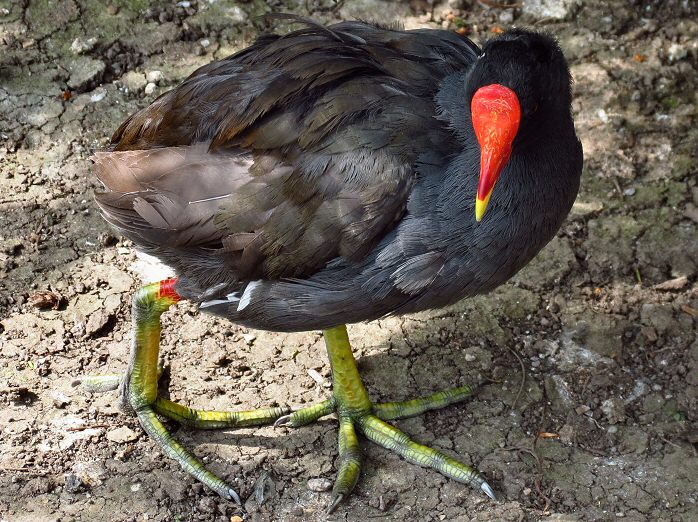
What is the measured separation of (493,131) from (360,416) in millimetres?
1695

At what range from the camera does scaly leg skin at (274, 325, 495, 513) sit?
421 centimetres

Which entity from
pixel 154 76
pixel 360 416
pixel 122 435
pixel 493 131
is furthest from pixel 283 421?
pixel 154 76

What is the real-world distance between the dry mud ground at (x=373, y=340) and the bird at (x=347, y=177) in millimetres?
283

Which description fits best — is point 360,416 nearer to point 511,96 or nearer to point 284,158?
point 284,158

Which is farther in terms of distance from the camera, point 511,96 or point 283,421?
point 283,421

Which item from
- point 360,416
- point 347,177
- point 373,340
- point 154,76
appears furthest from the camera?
point 154,76

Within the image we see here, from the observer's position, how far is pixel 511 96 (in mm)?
3400

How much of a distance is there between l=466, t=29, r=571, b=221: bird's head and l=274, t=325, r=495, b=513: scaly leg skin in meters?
1.28

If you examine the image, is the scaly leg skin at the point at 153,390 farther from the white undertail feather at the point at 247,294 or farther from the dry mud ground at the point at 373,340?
the white undertail feather at the point at 247,294

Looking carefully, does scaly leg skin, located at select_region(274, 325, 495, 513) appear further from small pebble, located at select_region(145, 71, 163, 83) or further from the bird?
small pebble, located at select_region(145, 71, 163, 83)

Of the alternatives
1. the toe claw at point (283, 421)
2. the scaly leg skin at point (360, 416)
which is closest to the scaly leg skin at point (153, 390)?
the toe claw at point (283, 421)

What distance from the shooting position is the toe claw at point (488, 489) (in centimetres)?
412

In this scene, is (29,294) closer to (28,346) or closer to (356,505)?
(28,346)

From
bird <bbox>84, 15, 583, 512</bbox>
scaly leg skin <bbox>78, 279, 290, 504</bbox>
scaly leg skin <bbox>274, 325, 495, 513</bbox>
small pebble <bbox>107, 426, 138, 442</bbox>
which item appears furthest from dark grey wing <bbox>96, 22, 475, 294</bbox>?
small pebble <bbox>107, 426, 138, 442</bbox>
